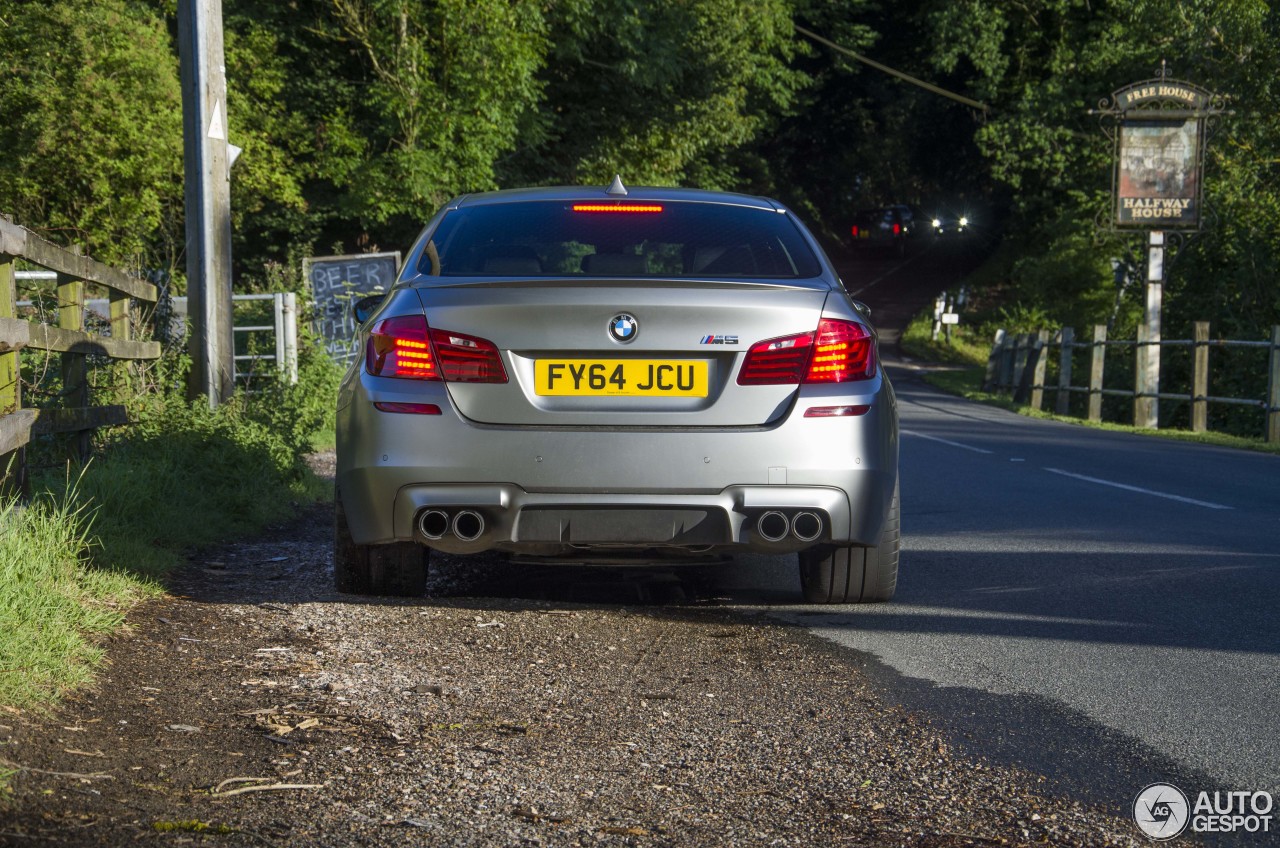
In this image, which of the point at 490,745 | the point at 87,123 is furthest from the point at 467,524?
the point at 87,123

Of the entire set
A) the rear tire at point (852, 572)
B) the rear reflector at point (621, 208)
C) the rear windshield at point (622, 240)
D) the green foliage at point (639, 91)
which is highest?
the green foliage at point (639, 91)

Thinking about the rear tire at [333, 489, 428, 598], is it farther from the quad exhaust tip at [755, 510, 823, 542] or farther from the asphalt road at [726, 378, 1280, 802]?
the asphalt road at [726, 378, 1280, 802]

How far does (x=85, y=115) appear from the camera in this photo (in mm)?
24328

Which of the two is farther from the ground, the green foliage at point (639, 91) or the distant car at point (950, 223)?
the green foliage at point (639, 91)

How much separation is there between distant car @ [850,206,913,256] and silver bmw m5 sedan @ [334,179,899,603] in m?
60.5

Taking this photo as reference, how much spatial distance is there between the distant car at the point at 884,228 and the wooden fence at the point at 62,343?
5625cm

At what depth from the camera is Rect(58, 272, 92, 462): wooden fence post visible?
773 centimetres

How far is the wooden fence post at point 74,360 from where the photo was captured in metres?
7.73

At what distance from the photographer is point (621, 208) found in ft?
19.1

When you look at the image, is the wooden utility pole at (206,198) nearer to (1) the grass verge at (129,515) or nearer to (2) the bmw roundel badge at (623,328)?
(1) the grass verge at (129,515)

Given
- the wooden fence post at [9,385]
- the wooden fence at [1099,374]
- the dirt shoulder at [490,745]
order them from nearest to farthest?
the dirt shoulder at [490,745]
the wooden fence post at [9,385]
the wooden fence at [1099,374]

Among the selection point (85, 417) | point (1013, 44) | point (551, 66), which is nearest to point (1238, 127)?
point (551, 66)

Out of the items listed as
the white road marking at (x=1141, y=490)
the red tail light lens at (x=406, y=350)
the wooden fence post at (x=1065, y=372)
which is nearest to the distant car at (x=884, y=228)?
the wooden fence post at (x=1065, y=372)

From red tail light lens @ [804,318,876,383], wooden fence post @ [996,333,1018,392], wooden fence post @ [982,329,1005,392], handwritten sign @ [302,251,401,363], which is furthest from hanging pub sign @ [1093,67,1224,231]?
red tail light lens @ [804,318,876,383]
